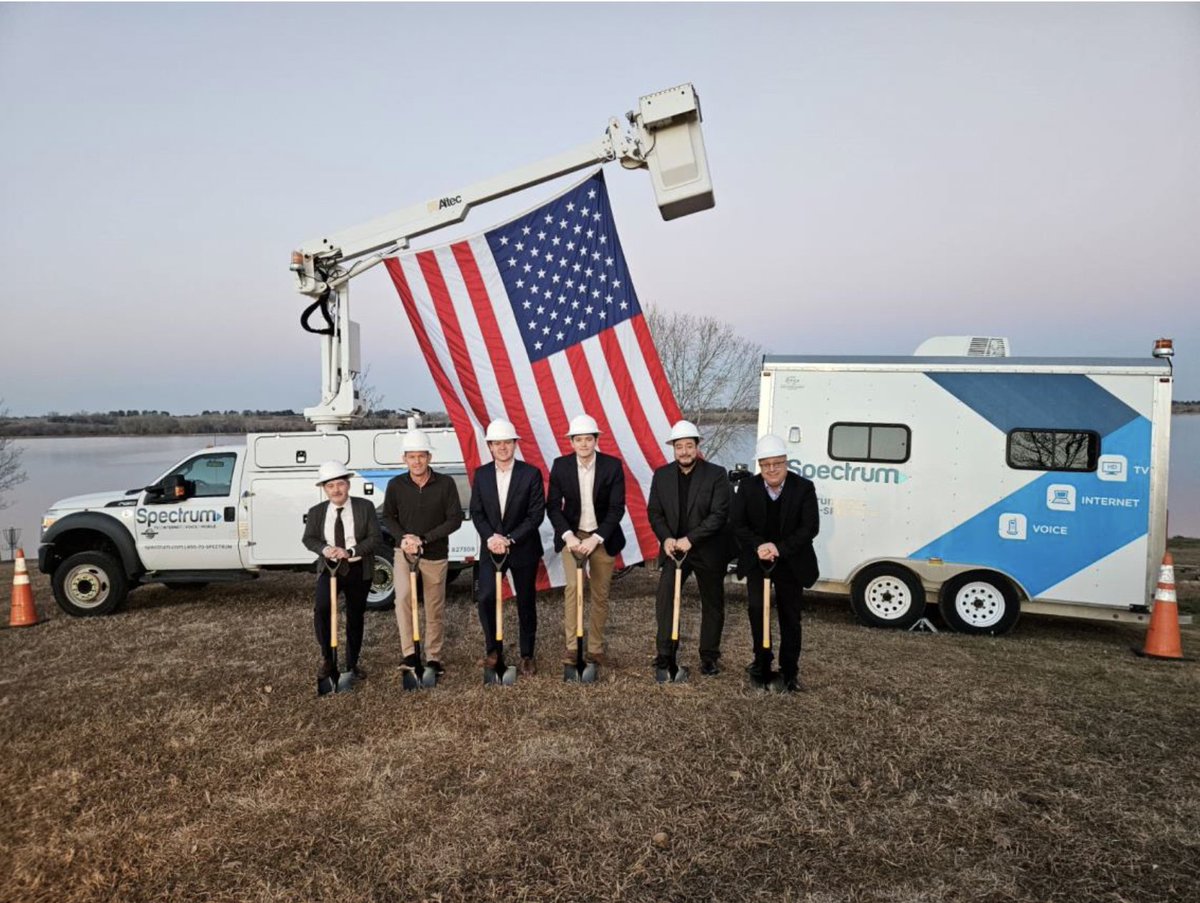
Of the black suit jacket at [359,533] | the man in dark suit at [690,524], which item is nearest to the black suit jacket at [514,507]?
the black suit jacket at [359,533]

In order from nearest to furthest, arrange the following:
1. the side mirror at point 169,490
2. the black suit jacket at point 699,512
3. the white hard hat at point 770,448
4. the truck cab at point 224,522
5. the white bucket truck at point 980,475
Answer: the white hard hat at point 770,448 < the black suit jacket at point 699,512 < the white bucket truck at point 980,475 < the truck cab at point 224,522 < the side mirror at point 169,490

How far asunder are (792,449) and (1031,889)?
18.3ft

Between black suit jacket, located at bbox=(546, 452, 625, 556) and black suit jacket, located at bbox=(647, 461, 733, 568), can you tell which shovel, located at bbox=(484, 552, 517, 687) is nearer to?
black suit jacket, located at bbox=(546, 452, 625, 556)

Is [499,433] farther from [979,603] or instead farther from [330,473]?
[979,603]

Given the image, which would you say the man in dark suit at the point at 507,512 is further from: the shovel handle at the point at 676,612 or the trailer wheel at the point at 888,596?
the trailer wheel at the point at 888,596

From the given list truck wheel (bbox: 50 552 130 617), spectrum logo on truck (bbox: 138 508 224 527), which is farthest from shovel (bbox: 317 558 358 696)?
truck wheel (bbox: 50 552 130 617)

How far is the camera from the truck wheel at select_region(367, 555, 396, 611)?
29.4ft

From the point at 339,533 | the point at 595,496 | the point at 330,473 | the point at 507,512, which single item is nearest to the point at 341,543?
the point at 339,533

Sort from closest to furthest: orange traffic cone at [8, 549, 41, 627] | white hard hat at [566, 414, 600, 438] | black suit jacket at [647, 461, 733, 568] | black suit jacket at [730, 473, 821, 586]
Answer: black suit jacket at [730, 473, 821, 586]
black suit jacket at [647, 461, 733, 568]
white hard hat at [566, 414, 600, 438]
orange traffic cone at [8, 549, 41, 627]

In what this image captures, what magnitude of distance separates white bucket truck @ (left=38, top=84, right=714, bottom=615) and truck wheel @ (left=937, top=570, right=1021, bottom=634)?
17.8ft

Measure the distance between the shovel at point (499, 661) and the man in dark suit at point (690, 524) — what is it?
1206 millimetres

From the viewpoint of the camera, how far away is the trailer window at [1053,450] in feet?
25.4

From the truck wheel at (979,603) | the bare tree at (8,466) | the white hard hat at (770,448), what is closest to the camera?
the white hard hat at (770,448)

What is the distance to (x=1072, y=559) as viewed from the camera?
7.77m
